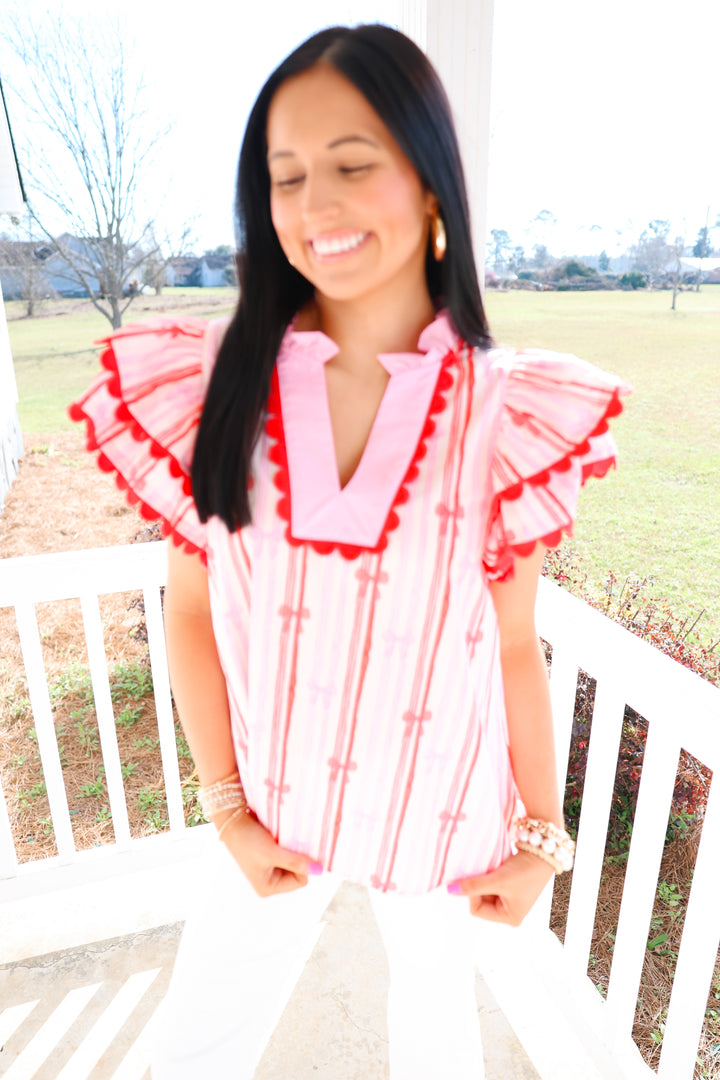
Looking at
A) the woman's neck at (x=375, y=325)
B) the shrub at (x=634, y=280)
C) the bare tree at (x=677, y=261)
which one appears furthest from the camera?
the shrub at (x=634, y=280)

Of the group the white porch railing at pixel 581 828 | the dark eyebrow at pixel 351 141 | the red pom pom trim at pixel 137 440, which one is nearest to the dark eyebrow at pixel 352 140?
the dark eyebrow at pixel 351 141

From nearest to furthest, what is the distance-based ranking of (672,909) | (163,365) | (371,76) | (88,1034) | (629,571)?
1. (371,76)
2. (163,365)
3. (88,1034)
4. (672,909)
5. (629,571)

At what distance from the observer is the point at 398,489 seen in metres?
0.68

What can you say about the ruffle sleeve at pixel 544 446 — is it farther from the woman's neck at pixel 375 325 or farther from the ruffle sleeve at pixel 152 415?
the ruffle sleeve at pixel 152 415

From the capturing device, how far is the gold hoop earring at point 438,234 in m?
0.69

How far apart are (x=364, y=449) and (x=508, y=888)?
52cm

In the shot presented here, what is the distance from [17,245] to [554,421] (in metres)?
2.58

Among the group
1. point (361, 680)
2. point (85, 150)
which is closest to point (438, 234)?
point (361, 680)

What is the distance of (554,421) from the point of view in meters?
0.69

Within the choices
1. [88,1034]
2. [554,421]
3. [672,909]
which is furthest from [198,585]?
[672,909]

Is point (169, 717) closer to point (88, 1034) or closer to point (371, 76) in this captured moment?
point (88, 1034)

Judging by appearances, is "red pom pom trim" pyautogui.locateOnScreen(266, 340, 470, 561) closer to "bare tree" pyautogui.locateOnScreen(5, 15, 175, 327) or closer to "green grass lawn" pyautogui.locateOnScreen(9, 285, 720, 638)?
"green grass lawn" pyautogui.locateOnScreen(9, 285, 720, 638)

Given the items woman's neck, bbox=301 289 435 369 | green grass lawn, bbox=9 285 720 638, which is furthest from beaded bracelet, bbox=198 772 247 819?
green grass lawn, bbox=9 285 720 638

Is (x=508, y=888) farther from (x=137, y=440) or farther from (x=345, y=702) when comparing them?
(x=137, y=440)
